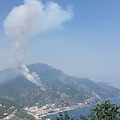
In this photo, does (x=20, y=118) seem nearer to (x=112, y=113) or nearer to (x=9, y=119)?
(x=9, y=119)

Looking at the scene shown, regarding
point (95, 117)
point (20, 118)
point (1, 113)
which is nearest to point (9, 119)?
point (20, 118)

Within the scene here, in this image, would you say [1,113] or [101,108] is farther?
[1,113]

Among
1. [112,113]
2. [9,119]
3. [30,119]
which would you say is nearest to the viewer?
[112,113]

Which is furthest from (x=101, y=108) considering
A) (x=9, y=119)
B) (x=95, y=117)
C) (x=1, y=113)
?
(x=1, y=113)

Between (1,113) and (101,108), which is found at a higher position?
(1,113)

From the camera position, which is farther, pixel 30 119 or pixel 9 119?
pixel 30 119

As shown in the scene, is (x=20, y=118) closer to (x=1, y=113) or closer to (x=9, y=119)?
(x=9, y=119)

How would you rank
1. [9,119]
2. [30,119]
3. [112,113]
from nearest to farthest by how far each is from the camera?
[112,113]
[9,119]
[30,119]

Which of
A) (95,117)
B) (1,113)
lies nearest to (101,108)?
(95,117)
